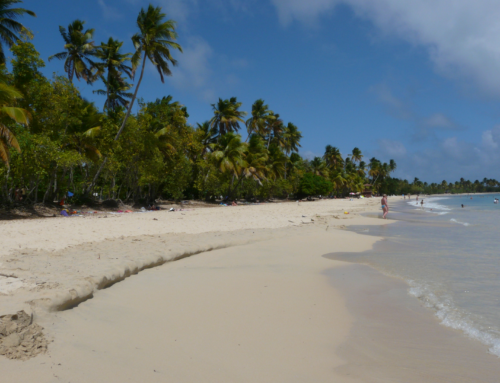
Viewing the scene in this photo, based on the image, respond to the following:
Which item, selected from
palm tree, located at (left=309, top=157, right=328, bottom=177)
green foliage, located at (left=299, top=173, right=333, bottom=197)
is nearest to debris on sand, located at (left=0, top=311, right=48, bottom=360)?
green foliage, located at (left=299, top=173, right=333, bottom=197)

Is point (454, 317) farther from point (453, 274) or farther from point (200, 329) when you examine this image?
point (200, 329)

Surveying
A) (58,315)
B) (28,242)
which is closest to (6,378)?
(58,315)

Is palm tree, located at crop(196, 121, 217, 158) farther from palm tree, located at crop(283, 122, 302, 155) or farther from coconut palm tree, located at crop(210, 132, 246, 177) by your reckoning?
palm tree, located at crop(283, 122, 302, 155)

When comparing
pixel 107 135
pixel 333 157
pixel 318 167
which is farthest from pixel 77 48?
pixel 333 157

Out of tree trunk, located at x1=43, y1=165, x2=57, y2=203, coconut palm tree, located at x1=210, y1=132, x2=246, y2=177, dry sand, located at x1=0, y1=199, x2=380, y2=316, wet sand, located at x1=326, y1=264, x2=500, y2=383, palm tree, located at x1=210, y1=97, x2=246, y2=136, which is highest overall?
palm tree, located at x1=210, y1=97, x2=246, y2=136

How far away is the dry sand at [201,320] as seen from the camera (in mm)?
2424

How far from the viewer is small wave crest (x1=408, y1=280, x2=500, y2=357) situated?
3268 millimetres

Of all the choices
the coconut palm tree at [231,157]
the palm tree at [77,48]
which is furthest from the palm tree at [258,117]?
the palm tree at [77,48]

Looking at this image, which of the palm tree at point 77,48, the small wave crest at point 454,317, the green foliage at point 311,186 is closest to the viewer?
the small wave crest at point 454,317

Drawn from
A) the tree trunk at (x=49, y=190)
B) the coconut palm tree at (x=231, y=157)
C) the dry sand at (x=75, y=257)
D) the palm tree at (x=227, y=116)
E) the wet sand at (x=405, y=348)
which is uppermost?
the palm tree at (x=227, y=116)

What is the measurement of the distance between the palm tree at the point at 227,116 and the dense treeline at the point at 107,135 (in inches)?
4.4

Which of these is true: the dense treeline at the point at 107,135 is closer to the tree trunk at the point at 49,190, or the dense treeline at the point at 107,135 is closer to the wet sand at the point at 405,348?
the tree trunk at the point at 49,190

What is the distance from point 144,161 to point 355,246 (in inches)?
615

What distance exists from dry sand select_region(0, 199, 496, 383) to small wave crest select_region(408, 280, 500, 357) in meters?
0.18
